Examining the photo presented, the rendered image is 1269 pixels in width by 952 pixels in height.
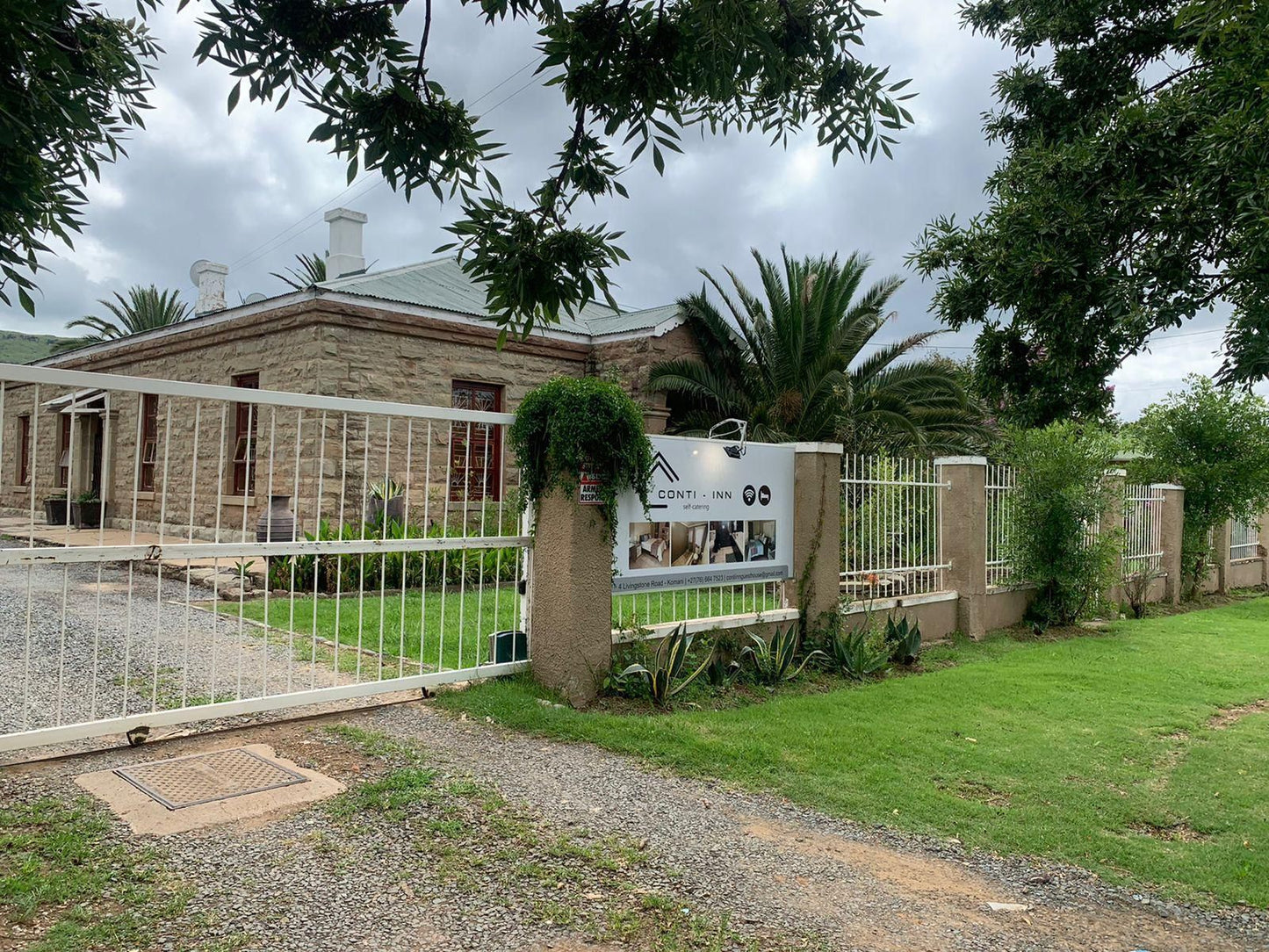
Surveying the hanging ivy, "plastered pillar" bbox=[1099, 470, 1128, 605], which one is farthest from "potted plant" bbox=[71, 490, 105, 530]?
"plastered pillar" bbox=[1099, 470, 1128, 605]

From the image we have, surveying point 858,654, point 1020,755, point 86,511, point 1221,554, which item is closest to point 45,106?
point 1020,755

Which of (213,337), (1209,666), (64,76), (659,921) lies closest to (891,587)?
(1209,666)

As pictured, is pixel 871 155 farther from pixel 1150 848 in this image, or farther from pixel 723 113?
pixel 1150 848

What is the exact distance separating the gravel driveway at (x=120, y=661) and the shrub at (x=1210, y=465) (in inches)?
582

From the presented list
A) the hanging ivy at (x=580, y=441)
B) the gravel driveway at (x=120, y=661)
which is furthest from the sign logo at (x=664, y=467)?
the gravel driveway at (x=120, y=661)

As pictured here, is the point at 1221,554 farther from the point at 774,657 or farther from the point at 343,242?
the point at 343,242

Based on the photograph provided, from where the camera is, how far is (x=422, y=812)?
14.0 ft

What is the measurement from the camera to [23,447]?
21.9 m

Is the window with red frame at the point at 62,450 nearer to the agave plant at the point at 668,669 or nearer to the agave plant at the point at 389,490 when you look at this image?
the agave plant at the point at 389,490

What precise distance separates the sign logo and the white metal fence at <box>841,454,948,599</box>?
2.38 m

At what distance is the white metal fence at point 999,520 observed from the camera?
11352 mm

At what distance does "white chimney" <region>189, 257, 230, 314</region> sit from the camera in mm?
21203

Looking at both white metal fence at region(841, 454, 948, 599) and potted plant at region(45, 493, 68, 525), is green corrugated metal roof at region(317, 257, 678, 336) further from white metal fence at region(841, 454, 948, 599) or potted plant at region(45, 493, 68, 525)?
potted plant at region(45, 493, 68, 525)

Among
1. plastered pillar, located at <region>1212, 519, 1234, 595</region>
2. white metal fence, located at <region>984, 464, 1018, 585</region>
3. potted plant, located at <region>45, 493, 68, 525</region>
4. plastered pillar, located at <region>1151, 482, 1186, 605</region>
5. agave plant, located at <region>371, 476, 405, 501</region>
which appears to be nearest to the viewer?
white metal fence, located at <region>984, 464, 1018, 585</region>
